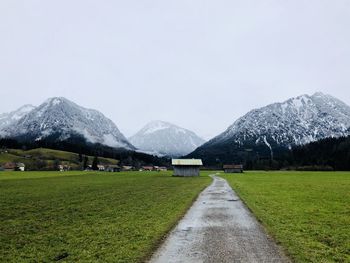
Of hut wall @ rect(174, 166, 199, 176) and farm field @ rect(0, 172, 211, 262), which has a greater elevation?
hut wall @ rect(174, 166, 199, 176)

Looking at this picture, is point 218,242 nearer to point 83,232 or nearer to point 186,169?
point 83,232

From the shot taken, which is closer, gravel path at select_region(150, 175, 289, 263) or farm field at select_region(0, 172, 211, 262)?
gravel path at select_region(150, 175, 289, 263)

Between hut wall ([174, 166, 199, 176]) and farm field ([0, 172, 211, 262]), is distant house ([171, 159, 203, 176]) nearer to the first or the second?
hut wall ([174, 166, 199, 176])

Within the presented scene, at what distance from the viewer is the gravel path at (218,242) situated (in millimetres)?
14203

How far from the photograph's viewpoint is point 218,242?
1697 cm

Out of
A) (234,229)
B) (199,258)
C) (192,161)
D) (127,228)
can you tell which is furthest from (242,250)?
(192,161)

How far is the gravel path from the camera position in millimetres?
14203

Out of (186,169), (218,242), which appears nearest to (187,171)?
(186,169)

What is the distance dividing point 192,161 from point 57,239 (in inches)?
5134

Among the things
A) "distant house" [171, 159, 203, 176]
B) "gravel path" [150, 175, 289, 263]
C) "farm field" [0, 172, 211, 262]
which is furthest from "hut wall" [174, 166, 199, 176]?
"gravel path" [150, 175, 289, 263]

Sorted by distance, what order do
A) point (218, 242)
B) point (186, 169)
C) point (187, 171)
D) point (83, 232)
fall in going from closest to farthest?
point (218, 242), point (83, 232), point (187, 171), point (186, 169)

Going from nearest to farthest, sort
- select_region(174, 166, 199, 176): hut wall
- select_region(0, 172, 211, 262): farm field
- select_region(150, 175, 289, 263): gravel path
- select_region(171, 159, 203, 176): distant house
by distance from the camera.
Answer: select_region(150, 175, 289, 263): gravel path < select_region(0, 172, 211, 262): farm field < select_region(174, 166, 199, 176): hut wall < select_region(171, 159, 203, 176): distant house

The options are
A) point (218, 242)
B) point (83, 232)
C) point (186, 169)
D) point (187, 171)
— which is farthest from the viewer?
point (186, 169)

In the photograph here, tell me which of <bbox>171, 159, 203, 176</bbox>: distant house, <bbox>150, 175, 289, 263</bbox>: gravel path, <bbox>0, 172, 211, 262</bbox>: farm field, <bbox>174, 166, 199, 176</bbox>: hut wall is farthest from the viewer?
<bbox>171, 159, 203, 176</bbox>: distant house
